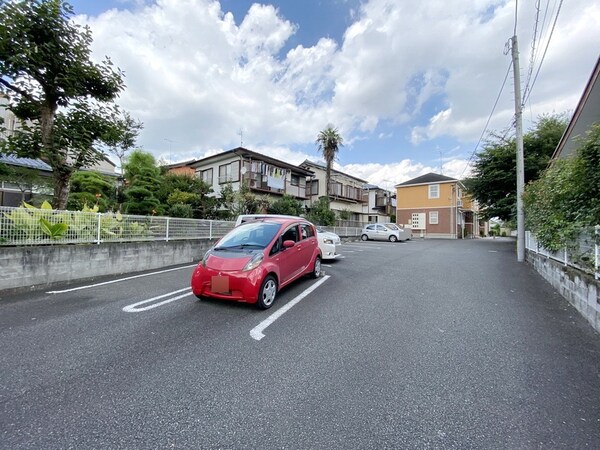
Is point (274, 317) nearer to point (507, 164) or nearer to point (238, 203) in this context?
point (238, 203)

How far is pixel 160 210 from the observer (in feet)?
47.3

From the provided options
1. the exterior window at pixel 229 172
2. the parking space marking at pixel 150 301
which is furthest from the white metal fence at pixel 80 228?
the exterior window at pixel 229 172

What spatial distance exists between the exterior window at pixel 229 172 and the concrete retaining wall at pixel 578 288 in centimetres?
1738

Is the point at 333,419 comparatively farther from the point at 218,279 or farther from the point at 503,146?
the point at 503,146

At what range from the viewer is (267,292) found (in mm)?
4512

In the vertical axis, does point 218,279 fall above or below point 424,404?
above

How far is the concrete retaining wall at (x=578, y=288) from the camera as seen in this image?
12.2ft

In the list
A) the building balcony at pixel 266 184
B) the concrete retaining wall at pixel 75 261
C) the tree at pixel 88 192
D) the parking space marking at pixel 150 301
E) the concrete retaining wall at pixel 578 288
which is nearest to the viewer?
Answer: the concrete retaining wall at pixel 578 288

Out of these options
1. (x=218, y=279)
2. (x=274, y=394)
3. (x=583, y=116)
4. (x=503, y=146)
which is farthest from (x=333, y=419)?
(x=503, y=146)

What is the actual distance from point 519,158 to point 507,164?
8.24 m

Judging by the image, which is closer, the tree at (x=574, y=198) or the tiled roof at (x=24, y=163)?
the tree at (x=574, y=198)

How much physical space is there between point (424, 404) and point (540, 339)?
2314 mm

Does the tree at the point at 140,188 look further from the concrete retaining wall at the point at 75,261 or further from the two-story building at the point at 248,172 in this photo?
the concrete retaining wall at the point at 75,261

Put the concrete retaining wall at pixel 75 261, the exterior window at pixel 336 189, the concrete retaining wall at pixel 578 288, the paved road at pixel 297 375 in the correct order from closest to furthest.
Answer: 1. the paved road at pixel 297 375
2. the concrete retaining wall at pixel 578 288
3. the concrete retaining wall at pixel 75 261
4. the exterior window at pixel 336 189
